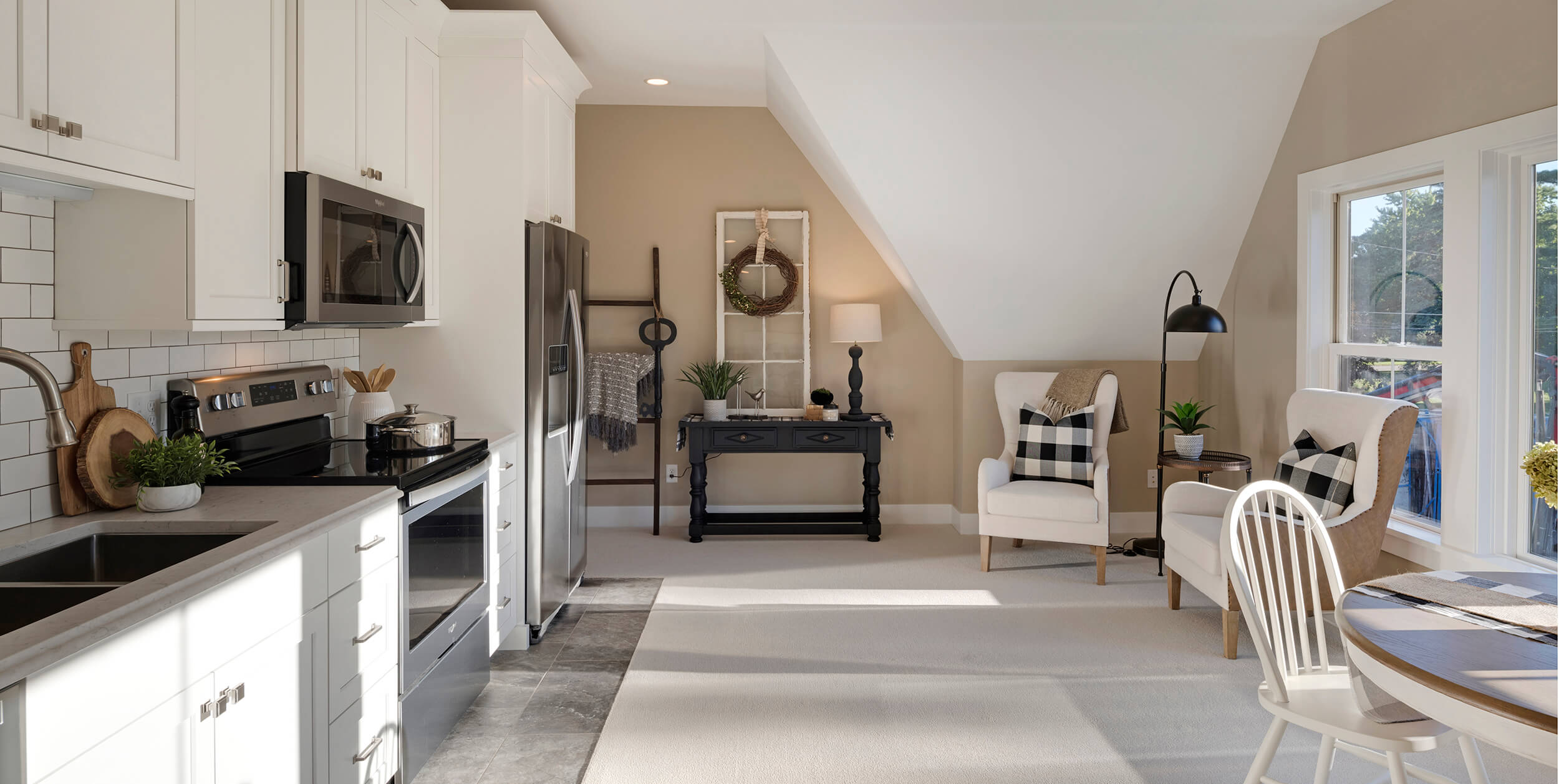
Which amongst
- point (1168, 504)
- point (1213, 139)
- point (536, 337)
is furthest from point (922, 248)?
point (536, 337)

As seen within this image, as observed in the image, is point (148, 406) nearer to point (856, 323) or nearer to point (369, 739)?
point (369, 739)

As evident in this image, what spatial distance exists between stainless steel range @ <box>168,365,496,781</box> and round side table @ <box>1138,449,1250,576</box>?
9.37 feet

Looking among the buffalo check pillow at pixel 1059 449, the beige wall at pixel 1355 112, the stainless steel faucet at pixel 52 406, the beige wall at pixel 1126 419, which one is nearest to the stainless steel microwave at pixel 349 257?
the stainless steel faucet at pixel 52 406

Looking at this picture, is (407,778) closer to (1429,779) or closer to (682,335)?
(1429,779)

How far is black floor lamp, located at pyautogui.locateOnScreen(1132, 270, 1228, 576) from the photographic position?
4.15m

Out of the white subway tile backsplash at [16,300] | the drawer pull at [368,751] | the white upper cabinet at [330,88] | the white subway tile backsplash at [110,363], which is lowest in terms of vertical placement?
the drawer pull at [368,751]

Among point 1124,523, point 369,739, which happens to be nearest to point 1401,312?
point 1124,523

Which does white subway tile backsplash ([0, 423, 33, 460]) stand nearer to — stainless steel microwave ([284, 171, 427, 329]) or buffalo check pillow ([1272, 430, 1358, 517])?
stainless steel microwave ([284, 171, 427, 329])

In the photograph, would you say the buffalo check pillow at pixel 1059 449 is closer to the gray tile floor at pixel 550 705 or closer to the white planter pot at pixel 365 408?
the gray tile floor at pixel 550 705

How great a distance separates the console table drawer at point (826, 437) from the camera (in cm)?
510

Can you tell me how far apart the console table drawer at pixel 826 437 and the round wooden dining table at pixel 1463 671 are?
3369 millimetres

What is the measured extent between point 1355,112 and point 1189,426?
160cm

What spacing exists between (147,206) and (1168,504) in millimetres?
3672

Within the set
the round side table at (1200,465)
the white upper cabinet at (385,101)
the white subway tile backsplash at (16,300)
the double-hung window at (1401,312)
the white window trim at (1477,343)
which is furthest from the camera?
the round side table at (1200,465)
